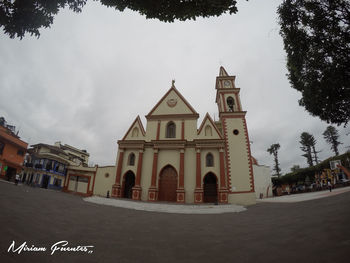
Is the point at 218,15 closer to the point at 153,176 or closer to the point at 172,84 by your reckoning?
the point at 153,176

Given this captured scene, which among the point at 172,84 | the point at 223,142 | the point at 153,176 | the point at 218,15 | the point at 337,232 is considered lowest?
the point at 337,232

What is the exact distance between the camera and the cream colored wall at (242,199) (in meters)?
18.7

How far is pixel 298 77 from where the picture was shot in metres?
11.0

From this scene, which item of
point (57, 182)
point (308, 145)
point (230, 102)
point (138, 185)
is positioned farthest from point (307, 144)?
point (57, 182)

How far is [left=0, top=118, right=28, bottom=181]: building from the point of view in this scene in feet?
86.1

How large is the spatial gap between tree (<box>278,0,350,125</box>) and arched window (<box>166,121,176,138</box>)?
582 inches

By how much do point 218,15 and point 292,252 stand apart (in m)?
7.73

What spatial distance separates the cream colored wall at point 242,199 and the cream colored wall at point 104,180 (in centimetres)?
Answer: 1458

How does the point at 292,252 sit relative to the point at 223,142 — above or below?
below

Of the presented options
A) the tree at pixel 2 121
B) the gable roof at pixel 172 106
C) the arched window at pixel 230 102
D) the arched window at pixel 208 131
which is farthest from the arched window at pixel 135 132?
the tree at pixel 2 121

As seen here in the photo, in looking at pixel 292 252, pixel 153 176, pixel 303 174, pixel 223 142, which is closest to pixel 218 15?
pixel 292 252

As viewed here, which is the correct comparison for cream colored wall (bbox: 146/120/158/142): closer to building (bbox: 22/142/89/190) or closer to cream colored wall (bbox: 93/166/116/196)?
cream colored wall (bbox: 93/166/116/196)

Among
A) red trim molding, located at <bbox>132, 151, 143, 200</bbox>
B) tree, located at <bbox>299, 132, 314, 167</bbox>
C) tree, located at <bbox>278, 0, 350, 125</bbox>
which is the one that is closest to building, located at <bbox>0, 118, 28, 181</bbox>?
red trim molding, located at <bbox>132, 151, 143, 200</bbox>

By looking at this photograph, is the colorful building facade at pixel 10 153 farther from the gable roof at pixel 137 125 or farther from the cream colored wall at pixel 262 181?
the cream colored wall at pixel 262 181
